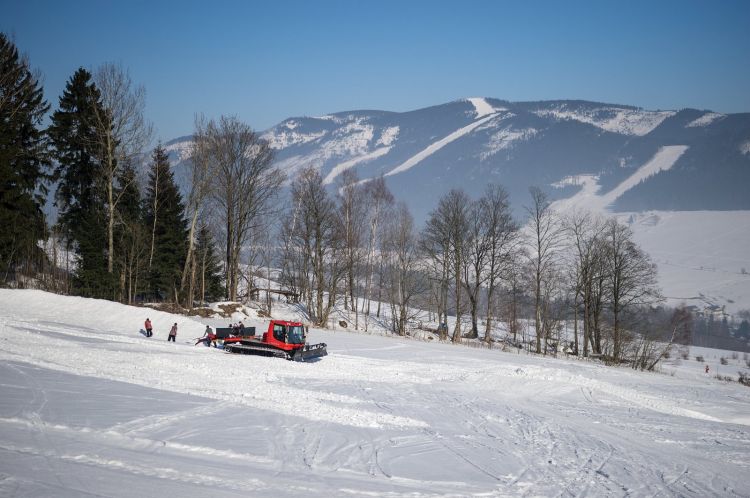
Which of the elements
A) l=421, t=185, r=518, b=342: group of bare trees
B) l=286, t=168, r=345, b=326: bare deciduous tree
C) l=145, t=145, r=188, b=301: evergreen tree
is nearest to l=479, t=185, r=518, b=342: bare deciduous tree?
Result: l=421, t=185, r=518, b=342: group of bare trees

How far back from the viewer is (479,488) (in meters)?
8.53

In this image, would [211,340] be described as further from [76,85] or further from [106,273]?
[76,85]

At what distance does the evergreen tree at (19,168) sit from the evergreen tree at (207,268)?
34.2 feet

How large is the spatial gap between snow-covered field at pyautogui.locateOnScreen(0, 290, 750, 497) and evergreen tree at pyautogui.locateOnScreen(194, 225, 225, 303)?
16.7 meters

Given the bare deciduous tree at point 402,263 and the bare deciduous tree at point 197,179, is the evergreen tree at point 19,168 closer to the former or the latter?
the bare deciduous tree at point 197,179

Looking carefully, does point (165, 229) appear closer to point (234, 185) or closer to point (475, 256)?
point (234, 185)

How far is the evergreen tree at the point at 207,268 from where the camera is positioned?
127 ft

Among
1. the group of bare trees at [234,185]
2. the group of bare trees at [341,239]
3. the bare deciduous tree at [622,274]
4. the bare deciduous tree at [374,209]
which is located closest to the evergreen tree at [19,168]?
the group of bare trees at [234,185]

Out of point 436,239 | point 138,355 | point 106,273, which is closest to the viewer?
point 138,355

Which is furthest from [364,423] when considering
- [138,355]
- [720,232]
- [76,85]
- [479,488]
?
[720,232]

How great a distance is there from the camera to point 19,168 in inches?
1288

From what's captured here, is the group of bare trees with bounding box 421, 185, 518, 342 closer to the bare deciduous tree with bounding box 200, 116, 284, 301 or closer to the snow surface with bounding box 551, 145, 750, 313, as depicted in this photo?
the bare deciduous tree with bounding box 200, 116, 284, 301

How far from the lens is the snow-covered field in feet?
26.6

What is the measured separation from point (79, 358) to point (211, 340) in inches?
310
